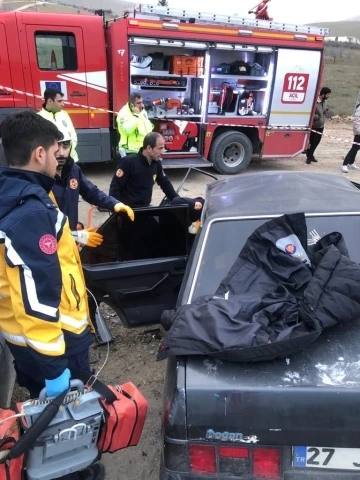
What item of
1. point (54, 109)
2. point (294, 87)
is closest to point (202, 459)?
point (54, 109)

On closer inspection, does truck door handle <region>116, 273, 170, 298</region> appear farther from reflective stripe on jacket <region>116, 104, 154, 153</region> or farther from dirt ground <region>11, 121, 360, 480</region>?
reflective stripe on jacket <region>116, 104, 154, 153</region>

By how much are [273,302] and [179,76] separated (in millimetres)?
7414

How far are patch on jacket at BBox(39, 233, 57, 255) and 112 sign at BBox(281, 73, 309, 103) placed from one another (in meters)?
8.15

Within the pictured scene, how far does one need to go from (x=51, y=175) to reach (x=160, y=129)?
6.77m

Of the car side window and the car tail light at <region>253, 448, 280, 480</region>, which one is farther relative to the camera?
the car side window

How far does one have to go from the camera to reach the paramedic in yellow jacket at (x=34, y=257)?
5.41 feet

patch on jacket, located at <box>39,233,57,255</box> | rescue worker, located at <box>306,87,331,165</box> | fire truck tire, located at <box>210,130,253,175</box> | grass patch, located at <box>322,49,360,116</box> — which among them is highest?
patch on jacket, located at <box>39,233,57,255</box>

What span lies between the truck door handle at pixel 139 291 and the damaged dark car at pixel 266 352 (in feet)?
2.74

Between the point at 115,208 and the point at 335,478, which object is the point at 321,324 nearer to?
the point at 335,478

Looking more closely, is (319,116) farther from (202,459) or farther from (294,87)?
(202,459)

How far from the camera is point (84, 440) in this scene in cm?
181

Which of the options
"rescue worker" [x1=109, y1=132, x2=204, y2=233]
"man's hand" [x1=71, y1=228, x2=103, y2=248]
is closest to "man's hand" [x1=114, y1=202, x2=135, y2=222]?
"man's hand" [x1=71, y1=228, x2=103, y2=248]

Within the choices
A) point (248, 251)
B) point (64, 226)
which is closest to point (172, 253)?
point (248, 251)

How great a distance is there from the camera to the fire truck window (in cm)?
731
